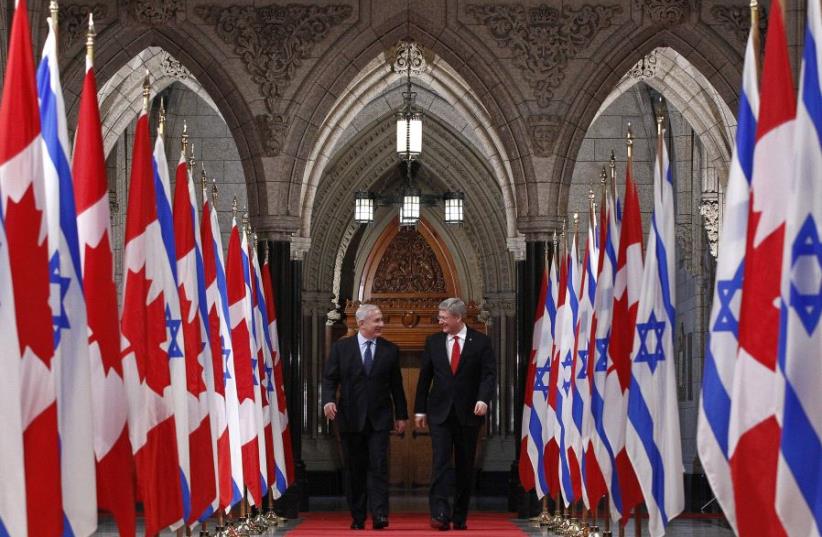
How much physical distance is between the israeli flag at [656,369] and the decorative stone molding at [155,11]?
7.94 m

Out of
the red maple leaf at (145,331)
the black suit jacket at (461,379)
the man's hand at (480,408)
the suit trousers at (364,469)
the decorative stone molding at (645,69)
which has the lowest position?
the suit trousers at (364,469)

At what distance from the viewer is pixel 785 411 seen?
19.6ft

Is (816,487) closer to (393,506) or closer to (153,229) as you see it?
(153,229)

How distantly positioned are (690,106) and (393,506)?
6250mm

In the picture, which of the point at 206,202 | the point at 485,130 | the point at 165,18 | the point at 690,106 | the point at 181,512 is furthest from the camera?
the point at 485,130

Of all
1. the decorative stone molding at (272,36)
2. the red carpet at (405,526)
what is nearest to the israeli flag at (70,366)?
the red carpet at (405,526)

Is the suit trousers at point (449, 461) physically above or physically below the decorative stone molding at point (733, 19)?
below

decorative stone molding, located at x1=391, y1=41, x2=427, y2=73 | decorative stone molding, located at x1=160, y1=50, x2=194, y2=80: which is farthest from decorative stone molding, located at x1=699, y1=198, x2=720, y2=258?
decorative stone molding, located at x1=160, y1=50, x2=194, y2=80

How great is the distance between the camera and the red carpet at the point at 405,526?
11430 millimetres

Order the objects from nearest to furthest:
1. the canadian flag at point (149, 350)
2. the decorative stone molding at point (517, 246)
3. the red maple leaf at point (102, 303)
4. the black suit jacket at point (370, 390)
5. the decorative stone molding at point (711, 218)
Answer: the red maple leaf at point (102, 303)
the canadian flag at point (149, 350)
the black suit jacket at point (370, 390)
the decorative stone molding at point (711, 218)
the decorative stone molding at point (517, 246)

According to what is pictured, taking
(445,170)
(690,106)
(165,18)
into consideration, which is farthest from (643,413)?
(445,170)

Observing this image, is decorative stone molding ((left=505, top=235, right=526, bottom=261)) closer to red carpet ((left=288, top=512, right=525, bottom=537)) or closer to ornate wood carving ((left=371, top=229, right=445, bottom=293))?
red carpet ((left=288, top=512, right=525, bottom=537))

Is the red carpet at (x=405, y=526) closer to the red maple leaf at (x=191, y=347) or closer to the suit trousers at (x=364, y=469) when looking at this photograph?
the suit trousers at (x=364, y=469)

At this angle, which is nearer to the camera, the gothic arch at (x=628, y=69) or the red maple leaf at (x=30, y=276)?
the red maple leaf at (x=30, y=276)
